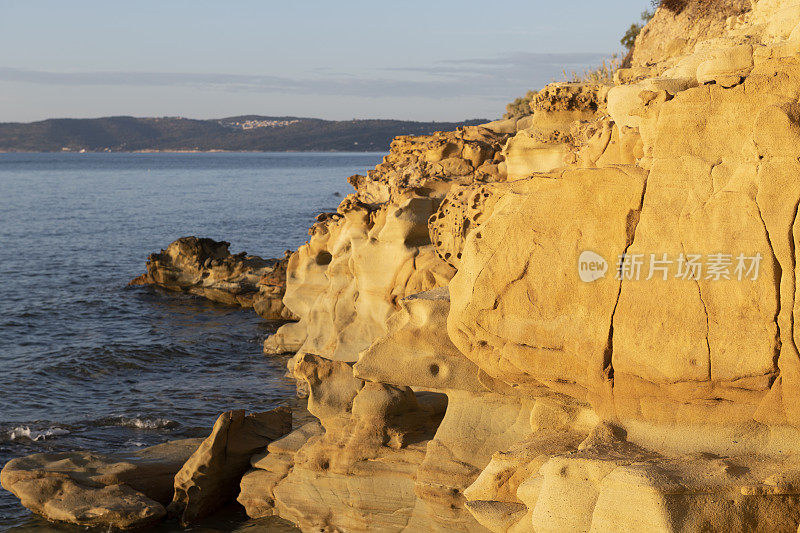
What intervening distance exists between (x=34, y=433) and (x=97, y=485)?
424 cm

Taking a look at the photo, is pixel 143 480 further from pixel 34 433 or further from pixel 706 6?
pixel 706 6

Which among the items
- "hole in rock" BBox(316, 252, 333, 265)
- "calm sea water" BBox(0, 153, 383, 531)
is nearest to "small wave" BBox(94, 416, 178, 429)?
"calm sea water" BBox(0, 153, 383, 531)

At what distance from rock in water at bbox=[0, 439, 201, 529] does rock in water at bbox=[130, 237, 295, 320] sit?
1284cm

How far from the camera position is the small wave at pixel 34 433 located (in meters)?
14.5

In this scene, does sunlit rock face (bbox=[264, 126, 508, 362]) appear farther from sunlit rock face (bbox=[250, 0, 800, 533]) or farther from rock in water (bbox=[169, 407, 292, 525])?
sunlit rock face (bbox=[250, 0, 800, 533])

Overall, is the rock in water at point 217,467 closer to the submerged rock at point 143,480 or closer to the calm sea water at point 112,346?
the submerged rock at point 143,480

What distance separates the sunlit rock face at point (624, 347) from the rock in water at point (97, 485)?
2152 mm

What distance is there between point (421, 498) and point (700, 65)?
496 cm

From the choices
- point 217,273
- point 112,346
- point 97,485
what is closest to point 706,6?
point 217,273

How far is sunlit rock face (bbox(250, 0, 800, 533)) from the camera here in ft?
21.9

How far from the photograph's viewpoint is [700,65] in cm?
783

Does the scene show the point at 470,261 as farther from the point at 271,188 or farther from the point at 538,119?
the point at 271,188

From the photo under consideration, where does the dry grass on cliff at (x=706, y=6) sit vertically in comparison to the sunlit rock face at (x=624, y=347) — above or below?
above

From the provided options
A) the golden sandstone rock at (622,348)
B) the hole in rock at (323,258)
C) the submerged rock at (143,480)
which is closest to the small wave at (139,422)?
the submerged rock at (143,480)
